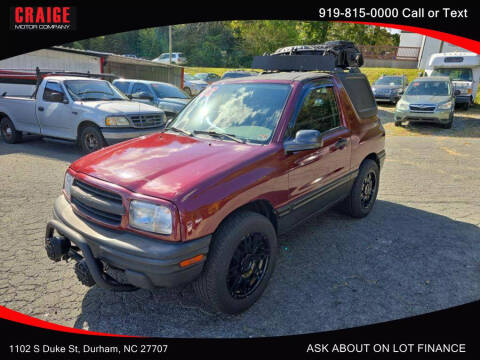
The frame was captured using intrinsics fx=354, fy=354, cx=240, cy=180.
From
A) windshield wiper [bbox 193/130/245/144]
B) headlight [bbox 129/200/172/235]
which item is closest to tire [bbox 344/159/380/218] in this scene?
windshield wiper [bbox 193/130/245/144]

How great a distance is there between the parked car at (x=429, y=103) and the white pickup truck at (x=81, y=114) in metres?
8.94

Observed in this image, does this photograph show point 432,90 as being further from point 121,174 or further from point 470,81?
point 121,174

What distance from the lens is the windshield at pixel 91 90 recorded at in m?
8.38

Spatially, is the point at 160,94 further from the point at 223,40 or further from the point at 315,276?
the point at 223,40

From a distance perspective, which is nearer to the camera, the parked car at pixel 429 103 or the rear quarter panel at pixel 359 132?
the rear quarter panel at pixel 359 132

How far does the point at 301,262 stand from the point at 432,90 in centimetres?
1223

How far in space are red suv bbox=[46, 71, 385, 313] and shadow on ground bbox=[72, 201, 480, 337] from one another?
28cm

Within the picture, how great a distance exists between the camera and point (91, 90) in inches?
340

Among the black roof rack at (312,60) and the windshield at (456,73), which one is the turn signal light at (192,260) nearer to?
the black roof rack at (312,60)

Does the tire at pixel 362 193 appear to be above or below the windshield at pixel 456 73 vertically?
below

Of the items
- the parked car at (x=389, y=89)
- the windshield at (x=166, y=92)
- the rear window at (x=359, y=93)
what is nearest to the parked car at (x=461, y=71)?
the parked car at (x=389, y=89)

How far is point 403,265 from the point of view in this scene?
3.72 meters

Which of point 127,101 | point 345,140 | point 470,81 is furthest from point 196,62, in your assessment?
point 345,140

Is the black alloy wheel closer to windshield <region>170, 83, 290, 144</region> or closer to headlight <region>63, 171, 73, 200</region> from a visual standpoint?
windshield <region>170, 83, 290, 144</region>
